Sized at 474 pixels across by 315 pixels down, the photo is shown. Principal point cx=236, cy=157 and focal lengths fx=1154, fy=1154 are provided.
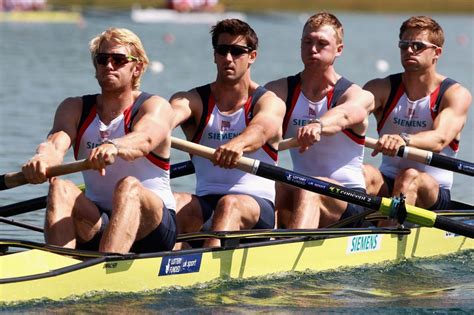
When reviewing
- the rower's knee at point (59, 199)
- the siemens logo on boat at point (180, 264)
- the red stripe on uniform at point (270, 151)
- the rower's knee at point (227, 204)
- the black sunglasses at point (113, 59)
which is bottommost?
the siemens logo on boat at point (180, 264)

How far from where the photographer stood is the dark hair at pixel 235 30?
793cm

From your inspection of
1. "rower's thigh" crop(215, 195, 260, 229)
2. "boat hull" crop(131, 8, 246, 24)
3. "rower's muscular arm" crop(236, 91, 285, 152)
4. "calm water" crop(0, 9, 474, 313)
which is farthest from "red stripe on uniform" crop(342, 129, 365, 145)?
"boat hull" crop(131, 8, 246, 24)

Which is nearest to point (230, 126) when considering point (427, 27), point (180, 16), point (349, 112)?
point (349, 112)

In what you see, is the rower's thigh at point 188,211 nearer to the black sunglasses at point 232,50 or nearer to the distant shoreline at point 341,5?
the black sunglasses at point 232,50

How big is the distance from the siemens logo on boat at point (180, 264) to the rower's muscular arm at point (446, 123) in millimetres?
2538

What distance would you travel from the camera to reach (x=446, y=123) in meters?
9.30

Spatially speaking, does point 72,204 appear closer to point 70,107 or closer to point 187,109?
point 70,107

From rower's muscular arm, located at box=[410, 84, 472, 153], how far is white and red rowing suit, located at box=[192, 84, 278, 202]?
5.25ft

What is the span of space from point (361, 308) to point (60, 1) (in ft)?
156

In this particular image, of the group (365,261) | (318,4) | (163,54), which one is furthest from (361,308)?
(318,4)

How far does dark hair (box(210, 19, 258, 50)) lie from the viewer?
793 centimetres

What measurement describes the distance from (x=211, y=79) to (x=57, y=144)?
18859 mm

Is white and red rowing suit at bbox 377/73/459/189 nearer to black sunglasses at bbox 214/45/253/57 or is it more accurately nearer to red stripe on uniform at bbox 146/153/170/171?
black sunglasses at bbox 214/45/253/57

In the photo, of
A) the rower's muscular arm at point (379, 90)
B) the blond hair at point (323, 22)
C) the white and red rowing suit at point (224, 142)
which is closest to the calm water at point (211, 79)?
the white and red rowing suit at point (224, 142)
